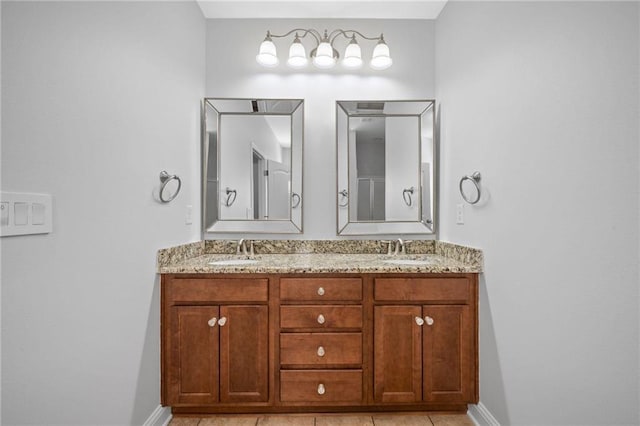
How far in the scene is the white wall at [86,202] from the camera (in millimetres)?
974

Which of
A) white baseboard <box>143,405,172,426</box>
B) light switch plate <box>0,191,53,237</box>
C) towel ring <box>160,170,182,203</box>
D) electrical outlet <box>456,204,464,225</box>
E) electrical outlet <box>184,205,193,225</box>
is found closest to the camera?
light switch plate <box>0,191,53,237</box>

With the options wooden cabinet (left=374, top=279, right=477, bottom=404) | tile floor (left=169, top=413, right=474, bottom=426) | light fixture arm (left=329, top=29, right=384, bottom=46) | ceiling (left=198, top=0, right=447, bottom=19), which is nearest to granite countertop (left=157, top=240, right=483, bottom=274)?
wooden cabinet (left=374, top=279, right=477, bottom=404)

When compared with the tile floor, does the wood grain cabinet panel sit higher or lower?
higher

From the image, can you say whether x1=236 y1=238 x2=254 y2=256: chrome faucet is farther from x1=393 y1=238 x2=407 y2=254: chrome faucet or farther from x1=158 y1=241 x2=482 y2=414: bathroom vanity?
x1=393 y1=238 x2=407 y2=254: chrome faucet

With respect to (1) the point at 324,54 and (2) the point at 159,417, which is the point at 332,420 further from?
(1) the point at 324,54

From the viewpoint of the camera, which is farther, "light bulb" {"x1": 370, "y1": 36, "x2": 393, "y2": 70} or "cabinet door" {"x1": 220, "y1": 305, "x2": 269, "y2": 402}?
"light bulb" {"x1": 370, "y1": 36, "x2": 393, "y2": 70}

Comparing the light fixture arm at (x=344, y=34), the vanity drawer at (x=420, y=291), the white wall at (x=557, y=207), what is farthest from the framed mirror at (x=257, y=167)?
the white wall at (x=557, y=207)

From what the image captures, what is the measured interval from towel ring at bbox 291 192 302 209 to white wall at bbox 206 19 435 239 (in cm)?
6

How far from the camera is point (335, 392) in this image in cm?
171

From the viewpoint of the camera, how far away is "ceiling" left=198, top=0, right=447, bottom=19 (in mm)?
2129

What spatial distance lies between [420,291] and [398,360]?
38 cm

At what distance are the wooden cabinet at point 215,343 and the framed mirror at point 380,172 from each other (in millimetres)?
877

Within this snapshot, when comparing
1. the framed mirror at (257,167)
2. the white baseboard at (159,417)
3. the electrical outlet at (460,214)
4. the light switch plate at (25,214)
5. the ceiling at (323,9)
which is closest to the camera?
the light switch plate at (25,214)

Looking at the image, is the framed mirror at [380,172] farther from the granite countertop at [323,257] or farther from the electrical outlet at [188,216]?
the electrical outlet at [188,216]
